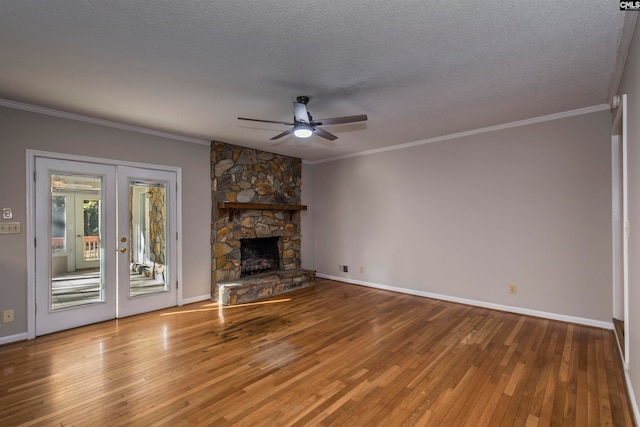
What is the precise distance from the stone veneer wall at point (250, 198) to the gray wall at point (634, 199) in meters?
4.75

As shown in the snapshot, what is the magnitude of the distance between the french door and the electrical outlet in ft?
0.68

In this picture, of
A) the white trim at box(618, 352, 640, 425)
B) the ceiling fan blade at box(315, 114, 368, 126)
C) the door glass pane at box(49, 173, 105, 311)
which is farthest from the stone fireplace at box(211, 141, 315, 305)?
the white trim at box(618, 352, 640, 425)

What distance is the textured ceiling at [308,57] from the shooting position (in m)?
1.83

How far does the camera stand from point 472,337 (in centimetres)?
330

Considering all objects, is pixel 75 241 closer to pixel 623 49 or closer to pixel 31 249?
pixel 31 249

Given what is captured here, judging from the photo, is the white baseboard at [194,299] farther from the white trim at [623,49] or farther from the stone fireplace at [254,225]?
the white trim at [623,49]

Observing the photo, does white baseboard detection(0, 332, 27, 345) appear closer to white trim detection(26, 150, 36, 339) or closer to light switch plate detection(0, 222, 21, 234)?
white trim detection(26, 150, 36, 339)

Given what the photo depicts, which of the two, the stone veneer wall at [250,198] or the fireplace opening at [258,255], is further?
the fireplace opening at [258,255]

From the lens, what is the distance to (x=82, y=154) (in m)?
3.71

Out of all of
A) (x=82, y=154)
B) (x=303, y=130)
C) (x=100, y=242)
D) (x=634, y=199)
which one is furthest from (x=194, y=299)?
(x=634, y=199)

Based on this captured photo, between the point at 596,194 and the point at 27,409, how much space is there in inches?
225

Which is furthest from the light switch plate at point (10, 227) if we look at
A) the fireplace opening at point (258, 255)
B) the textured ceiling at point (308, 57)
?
the fireplace opening at point (258, 255)

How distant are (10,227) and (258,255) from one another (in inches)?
132

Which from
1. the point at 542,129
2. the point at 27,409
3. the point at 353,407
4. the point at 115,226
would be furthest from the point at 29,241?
the point at 542,129
